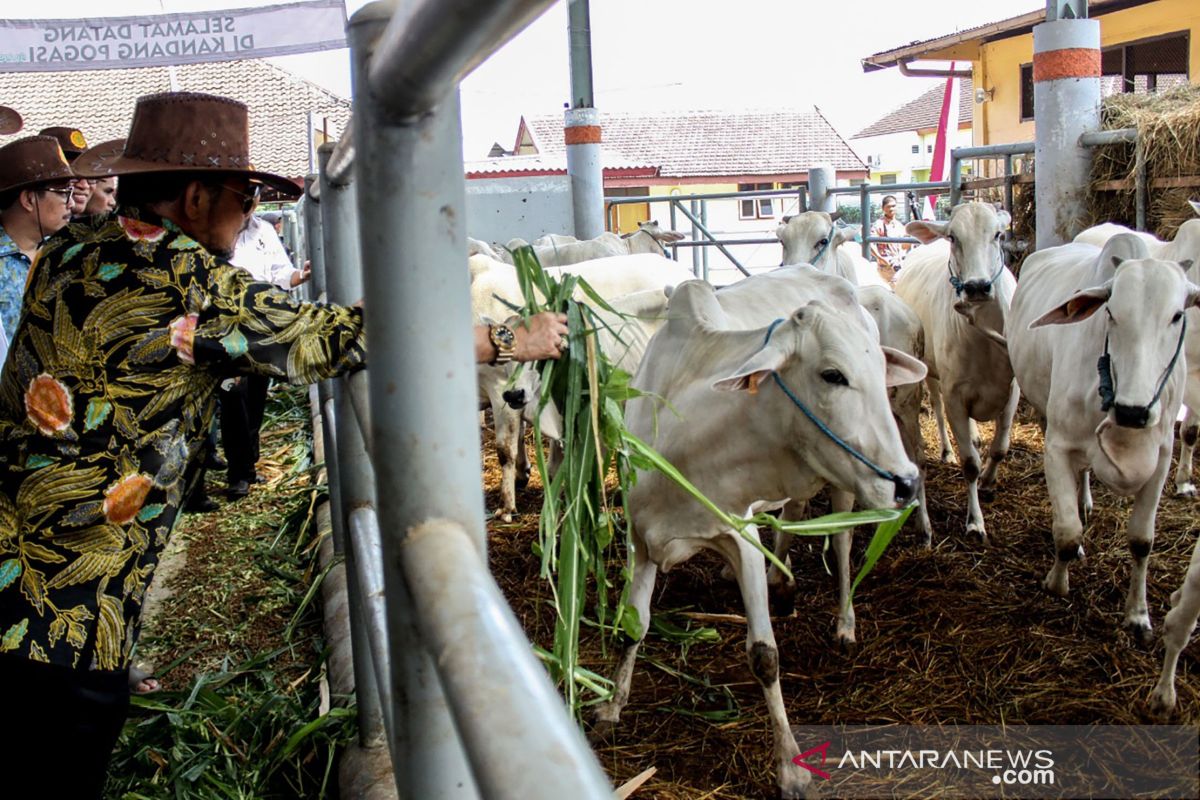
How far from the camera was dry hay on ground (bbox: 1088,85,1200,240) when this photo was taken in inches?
284

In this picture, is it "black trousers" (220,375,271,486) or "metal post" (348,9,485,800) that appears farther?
"black trousers" (220,375,271,486)

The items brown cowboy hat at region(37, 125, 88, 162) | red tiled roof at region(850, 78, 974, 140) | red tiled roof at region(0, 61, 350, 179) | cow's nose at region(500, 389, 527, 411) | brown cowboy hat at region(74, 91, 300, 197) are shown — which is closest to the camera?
brown cowboy hat at region(74, 91, 300, 197)

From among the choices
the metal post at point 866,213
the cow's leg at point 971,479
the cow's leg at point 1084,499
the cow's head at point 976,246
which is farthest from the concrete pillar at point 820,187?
the cow's leg at point 1084,499

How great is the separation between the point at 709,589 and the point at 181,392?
3444 mm

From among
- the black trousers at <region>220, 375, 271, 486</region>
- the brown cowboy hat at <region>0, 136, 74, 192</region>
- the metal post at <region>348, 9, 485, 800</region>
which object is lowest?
the black trousers at <region>220, 375, 271, 486</region>

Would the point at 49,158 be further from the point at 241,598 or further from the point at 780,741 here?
the point at 780,741

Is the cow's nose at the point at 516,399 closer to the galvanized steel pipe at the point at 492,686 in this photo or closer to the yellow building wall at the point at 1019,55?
the galvanized steel pipe at the point at 492,686

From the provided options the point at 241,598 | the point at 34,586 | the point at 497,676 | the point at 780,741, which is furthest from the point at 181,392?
the point at 241,598

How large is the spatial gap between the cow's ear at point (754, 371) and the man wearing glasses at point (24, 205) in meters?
2.53

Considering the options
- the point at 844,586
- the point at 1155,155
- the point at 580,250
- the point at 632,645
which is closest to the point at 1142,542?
the point at 844,586

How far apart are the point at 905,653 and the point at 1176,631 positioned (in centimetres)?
107

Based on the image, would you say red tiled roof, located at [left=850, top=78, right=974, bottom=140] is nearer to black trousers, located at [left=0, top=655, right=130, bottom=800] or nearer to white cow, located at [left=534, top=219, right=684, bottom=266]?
white cow, located at [left=534, top=219, right=684, bottom=266]

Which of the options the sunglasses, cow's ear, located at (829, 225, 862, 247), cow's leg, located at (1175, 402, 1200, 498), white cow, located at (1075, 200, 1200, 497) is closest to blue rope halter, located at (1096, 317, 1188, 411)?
white cow, located at (1075, 200, 1200, 497)

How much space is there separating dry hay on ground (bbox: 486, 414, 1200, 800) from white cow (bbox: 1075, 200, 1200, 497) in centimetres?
42
